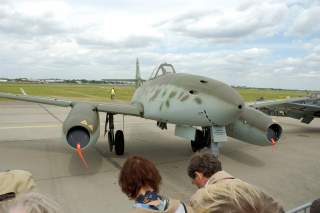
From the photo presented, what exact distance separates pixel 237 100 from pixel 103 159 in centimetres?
412

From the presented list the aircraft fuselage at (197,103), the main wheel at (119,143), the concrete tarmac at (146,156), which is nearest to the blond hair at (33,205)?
the concrete tarmac at (146,156)

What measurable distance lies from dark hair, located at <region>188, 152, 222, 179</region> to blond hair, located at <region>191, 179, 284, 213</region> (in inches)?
65.3

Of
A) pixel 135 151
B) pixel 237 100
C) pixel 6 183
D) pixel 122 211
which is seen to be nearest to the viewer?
pixel 6 183

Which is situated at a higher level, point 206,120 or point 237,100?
point 237,100

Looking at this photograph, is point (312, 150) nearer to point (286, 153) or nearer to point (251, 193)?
point (286, 153)

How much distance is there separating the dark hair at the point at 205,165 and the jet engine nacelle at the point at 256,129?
5.34m

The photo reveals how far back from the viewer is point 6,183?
1634mm

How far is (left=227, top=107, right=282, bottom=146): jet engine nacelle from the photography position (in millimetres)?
8539

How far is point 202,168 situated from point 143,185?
0.86m

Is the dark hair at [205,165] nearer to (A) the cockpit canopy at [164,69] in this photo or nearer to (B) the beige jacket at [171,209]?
(B) the beige jacket at [171,209]

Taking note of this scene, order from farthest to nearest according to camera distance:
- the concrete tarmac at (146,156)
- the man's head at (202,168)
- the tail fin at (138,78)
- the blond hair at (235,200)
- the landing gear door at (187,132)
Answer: the tail fin at (138,78), the landing gear door at (187,132), the concrete tarmac at (146,156), the man's head at (202,168), the blond hair at (235,200)

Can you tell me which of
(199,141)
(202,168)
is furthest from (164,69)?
(202,168)

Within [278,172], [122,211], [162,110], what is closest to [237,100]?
[162,110]

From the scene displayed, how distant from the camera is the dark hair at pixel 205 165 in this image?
3264mm
